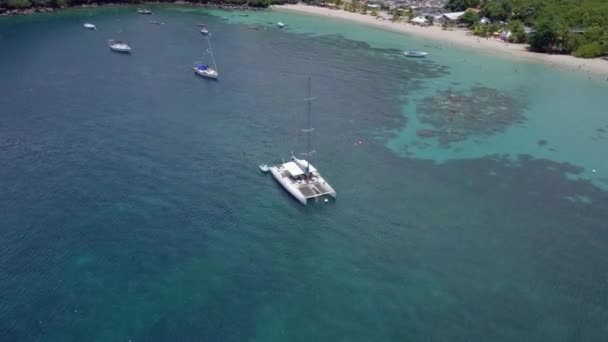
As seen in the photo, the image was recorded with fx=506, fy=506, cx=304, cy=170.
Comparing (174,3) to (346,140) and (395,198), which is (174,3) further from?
(395,198)

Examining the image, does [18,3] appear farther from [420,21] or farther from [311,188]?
[311,188]

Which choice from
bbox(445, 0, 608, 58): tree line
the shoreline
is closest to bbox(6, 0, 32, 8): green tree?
the shoreline

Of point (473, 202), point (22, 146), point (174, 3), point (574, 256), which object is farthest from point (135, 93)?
point (174, 3)

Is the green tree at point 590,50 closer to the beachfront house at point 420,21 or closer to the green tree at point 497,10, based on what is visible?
the green tree at point 497,10

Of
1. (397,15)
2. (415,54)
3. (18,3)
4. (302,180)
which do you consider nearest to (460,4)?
(397,15)

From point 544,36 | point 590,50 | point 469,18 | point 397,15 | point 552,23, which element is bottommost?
point 590,50
